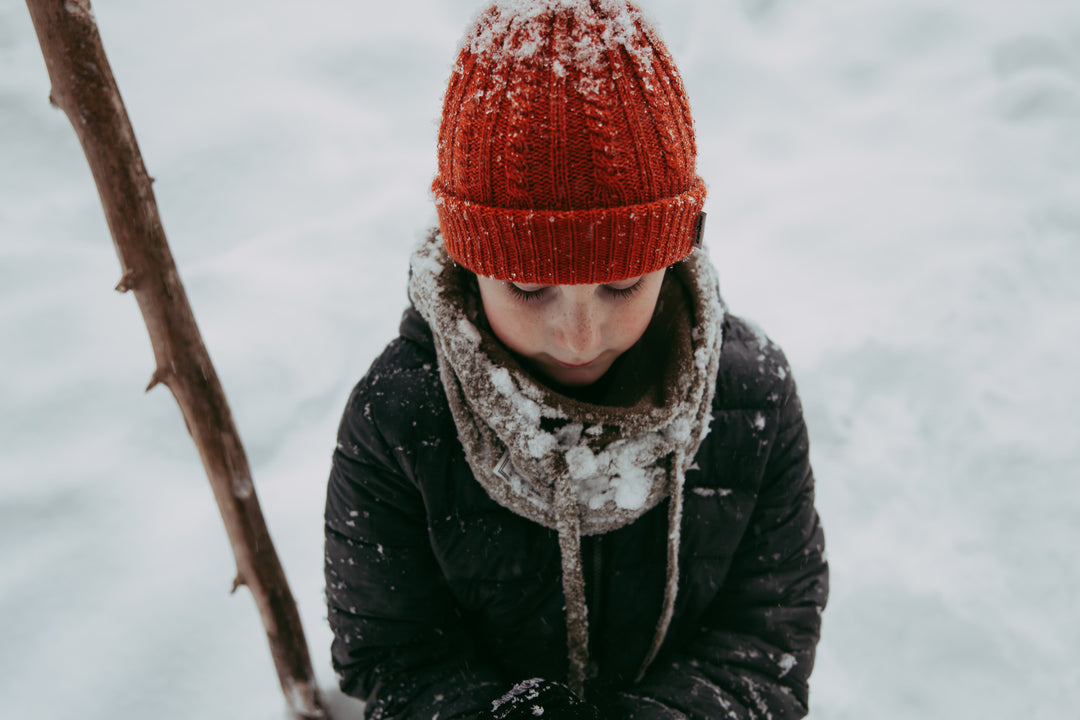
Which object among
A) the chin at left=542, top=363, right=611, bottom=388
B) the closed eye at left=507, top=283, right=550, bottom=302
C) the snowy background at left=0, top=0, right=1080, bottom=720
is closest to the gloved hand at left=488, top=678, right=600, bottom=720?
the chin at left=542, top=363, right=611, bottom=388

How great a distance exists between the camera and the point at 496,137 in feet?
2.43

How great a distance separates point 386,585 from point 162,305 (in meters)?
0.60

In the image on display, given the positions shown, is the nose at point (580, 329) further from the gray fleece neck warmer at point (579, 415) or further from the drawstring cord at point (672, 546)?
the drawstring cord at point (672, 546)

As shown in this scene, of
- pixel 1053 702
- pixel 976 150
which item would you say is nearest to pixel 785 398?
pixel 1053 702

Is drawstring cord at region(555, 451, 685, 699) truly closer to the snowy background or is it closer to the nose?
the nose

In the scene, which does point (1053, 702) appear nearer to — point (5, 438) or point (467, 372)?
point (467, 372)

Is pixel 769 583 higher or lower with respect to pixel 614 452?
lower

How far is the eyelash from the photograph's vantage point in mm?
847

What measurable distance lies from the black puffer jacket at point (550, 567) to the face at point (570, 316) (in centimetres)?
19

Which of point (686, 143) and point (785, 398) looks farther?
point (785, 398)

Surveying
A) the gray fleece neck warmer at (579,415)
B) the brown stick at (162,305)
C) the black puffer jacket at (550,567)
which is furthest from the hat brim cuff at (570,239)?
the brown stick at (162,305)

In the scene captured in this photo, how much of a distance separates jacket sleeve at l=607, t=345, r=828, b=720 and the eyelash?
Result: 38 cm

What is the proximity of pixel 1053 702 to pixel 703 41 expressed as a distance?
285 centimetres

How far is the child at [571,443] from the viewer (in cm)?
75
